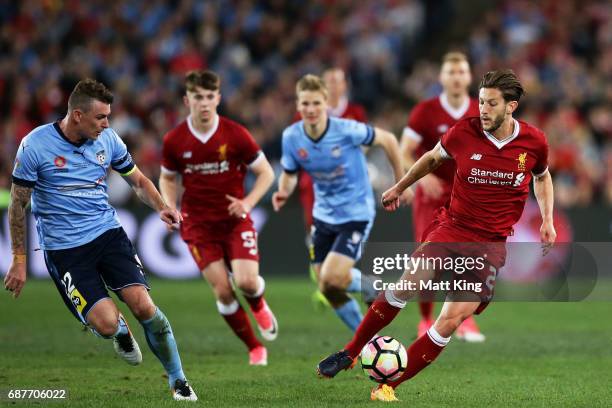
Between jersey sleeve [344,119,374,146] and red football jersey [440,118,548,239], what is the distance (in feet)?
8.32

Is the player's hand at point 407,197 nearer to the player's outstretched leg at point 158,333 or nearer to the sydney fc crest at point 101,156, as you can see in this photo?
the player's outstretched leg at point 158,333

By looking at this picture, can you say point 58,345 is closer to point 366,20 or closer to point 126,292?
point 126,292

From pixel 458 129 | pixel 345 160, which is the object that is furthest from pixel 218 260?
pixel 458 129

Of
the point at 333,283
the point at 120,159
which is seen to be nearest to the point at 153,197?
the point at 120,159

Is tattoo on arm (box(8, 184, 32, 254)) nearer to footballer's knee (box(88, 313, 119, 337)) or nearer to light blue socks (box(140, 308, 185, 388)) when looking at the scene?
footballer's knee (box(88, 313, 119, 337))

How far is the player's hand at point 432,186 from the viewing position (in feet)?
36.1

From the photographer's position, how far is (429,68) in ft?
71.5

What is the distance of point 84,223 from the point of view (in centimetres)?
816

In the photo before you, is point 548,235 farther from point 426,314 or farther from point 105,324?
point 426,314

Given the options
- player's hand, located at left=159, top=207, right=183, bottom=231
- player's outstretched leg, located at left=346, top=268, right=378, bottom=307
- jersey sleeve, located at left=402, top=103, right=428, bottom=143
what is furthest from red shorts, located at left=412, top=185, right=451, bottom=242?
player's hand, located at left=159, top=207, right=183, bottom=231

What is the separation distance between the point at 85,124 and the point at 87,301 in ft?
4.16

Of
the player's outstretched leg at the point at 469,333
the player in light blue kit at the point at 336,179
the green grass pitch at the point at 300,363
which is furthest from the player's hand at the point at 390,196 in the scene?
the player's outstretched leg at the point at 469,333

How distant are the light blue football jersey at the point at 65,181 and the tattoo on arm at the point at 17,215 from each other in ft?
0.21

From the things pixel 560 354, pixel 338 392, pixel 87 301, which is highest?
pixel 87 301
